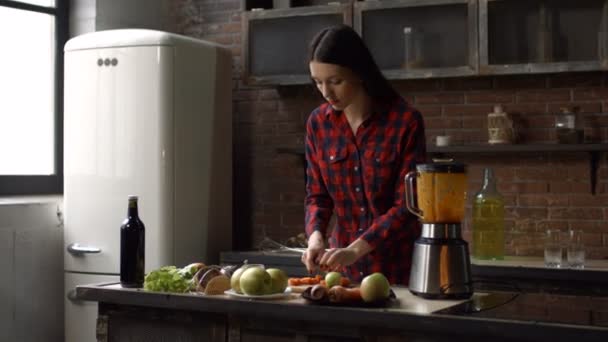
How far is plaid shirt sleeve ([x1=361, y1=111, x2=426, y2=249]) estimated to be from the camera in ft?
8.42

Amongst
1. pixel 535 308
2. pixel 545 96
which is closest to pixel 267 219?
pixel 545 96

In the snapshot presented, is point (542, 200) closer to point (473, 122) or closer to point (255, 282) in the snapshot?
point (473, 122)

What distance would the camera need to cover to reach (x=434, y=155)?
14.4ft

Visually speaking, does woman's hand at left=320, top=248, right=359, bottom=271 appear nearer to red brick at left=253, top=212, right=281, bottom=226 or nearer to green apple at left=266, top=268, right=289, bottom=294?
green apple at left=266, top=268, right=289, bottom=294

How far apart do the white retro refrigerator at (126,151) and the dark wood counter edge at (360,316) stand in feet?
5.20

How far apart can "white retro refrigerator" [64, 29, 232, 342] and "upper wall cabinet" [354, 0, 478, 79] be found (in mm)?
871

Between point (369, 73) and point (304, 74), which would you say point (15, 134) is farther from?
point (369, 73)

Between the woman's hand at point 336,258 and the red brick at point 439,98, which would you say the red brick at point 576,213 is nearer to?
the red brick at point 439,98

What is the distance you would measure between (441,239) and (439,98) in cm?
220

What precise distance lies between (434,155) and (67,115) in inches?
71.3

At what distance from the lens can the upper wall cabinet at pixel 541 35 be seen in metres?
3.85

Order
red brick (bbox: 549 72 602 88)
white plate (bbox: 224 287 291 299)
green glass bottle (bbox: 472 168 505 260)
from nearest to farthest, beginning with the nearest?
white plate (bbox: 224 287 291 299), green glass bottle (bbox: 472 168 505 260), red brick (bbox: 549 72 602 88)

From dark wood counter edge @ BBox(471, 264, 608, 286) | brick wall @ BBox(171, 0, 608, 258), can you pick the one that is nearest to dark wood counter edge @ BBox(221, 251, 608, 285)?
dark wood counter edge @ BBox(471, 264, 608, 286)

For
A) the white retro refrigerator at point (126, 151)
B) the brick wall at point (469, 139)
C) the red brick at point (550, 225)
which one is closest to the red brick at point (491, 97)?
the brick wall at point (469, 139)
